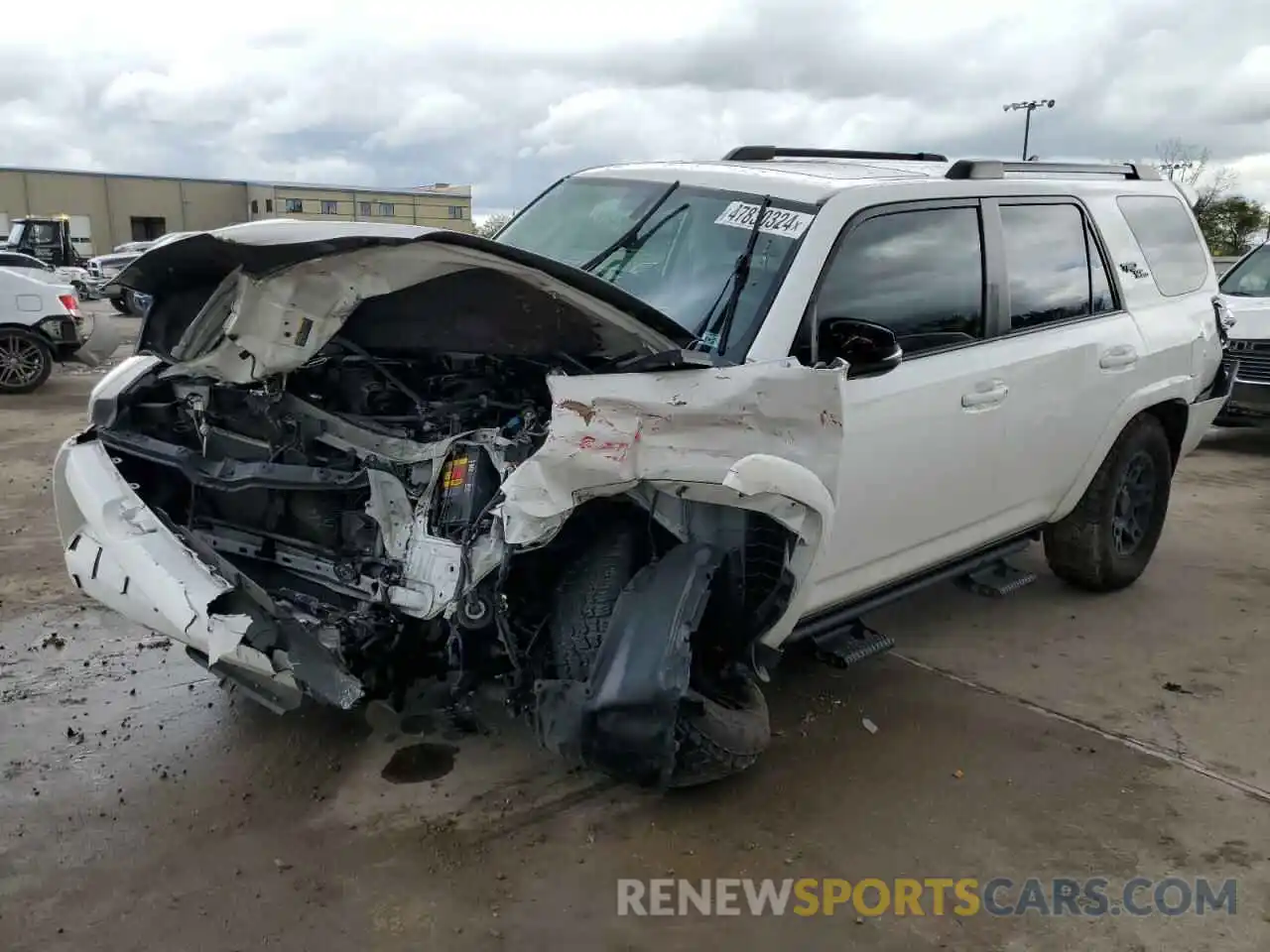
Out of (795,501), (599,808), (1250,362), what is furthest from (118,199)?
(795,501)

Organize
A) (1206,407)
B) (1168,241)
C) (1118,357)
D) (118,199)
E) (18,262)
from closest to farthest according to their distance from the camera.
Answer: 1. (1118,357)
2. (1168,241)
3. (1206,407)
4. (18,262)
5. (118,199)

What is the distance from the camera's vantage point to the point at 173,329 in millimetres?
3328

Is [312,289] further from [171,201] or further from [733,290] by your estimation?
[171,201]

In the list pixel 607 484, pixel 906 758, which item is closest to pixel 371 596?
pixel 607 484

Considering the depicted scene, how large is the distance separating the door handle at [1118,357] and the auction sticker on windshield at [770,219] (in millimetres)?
1775

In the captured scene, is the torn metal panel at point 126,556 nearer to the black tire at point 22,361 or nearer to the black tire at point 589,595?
the black tire at point 589,595

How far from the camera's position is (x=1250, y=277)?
9992 millimetres

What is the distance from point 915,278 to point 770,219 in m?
0.61

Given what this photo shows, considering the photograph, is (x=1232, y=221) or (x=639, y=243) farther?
(x=1232, y=221)

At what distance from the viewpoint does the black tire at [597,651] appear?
3.13 metres

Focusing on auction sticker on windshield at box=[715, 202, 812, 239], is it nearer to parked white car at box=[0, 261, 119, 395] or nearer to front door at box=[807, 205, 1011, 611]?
front door at box=[807, 205, 1011, 611]

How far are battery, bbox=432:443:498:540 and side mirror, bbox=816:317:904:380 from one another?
1.12m

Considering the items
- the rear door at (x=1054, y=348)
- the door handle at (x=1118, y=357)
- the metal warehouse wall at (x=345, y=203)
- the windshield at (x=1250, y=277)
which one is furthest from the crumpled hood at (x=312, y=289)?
the metal warehouse wall at (x=345, y=203)

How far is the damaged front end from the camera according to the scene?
2936mm
